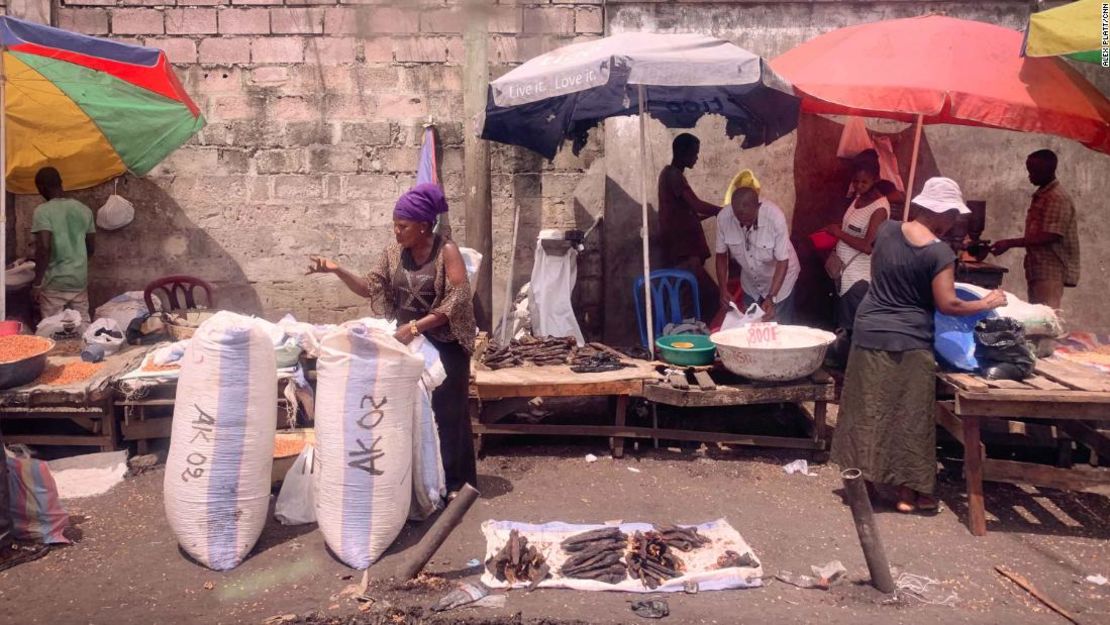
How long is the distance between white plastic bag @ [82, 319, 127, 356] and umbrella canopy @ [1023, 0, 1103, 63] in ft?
22.8

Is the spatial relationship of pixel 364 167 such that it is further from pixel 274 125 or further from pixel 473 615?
pixel 473 615

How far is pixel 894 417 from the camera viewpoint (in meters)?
4.80

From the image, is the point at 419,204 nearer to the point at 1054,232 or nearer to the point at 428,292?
the point at 428,292

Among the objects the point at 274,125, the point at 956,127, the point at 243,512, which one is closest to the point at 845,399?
the point at 243,512

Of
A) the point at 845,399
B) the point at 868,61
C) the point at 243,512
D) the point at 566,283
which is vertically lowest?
the point at 243,512

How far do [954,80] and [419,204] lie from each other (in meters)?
3.66

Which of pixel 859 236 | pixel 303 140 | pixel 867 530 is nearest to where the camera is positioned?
pixel 867 530

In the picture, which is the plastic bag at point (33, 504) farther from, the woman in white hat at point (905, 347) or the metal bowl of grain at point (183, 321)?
the woman in white hat at point (905, 347)

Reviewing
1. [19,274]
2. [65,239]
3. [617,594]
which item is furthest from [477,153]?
[617,594]

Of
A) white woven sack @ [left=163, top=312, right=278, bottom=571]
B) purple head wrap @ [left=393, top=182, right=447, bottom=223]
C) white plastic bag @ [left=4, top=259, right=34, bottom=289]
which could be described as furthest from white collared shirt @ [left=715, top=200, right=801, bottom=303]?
white plastic bag @ [left=4, top=259, right=34, bottom=289]

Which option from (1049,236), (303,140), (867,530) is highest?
(303,140)

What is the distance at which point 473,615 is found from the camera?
3.71 metres

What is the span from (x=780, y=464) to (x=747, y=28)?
4.19 m

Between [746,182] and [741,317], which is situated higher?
[746,182]
